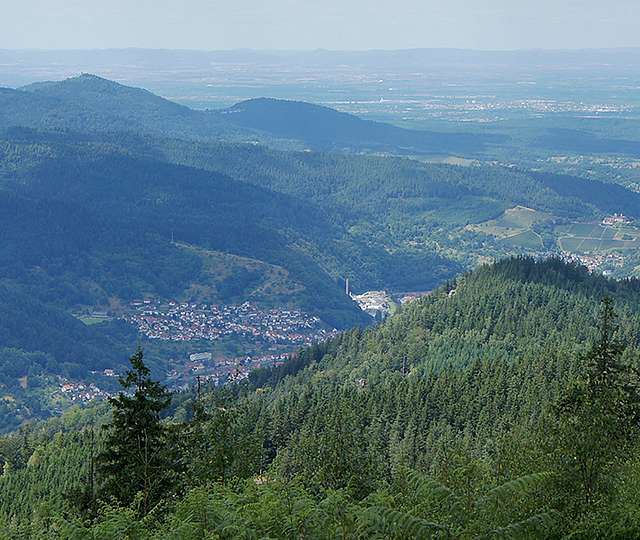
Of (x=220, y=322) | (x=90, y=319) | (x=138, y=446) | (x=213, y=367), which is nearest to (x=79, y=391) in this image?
(x=213, y=367)

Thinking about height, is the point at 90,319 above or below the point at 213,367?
above

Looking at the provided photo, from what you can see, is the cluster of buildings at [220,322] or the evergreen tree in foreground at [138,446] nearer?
the evergreen tree in foreground at [138,446]

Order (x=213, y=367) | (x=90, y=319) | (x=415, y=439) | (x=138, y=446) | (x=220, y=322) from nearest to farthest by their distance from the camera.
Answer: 1. (x=138, y=446)
2. (x=415, y=439)
3. (x=213, y=367)
4. (x=220, y=322)
5. (x=90, y=319)

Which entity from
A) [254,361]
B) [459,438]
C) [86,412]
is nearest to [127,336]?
[254,361]

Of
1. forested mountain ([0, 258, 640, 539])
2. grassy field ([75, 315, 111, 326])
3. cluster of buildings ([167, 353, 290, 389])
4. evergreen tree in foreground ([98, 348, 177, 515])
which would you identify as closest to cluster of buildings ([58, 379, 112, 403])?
cluster of buildings ([167, 353, 290, 389])

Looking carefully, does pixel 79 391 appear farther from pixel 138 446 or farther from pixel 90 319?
pixel 138 446

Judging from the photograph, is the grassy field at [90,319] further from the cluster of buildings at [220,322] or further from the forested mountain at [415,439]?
the forested mountain at [415,439]

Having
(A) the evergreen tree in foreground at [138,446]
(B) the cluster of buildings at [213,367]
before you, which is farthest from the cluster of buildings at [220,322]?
(A) the evergreen tree in foreground at [138,446]
